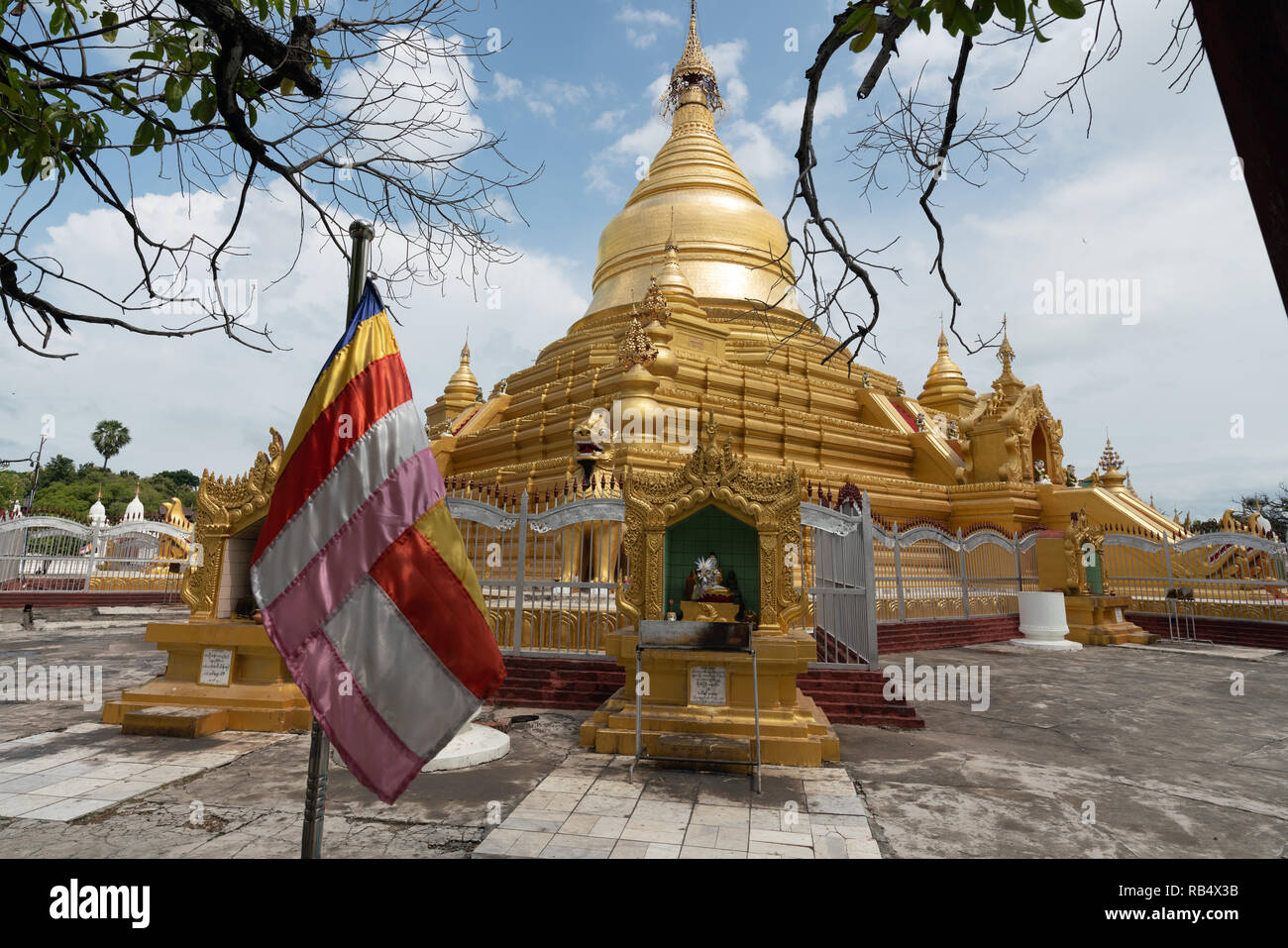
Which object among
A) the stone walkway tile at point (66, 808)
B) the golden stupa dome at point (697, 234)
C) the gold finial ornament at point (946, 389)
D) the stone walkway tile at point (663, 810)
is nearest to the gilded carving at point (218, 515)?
the stone walkway tile at point (66, 808)

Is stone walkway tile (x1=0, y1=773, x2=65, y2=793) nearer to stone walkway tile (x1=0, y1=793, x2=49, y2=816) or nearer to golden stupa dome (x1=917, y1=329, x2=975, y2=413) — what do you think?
stone walkway tile (x1=0, y1=793, x2=49, y2=816)

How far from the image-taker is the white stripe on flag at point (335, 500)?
2.54m

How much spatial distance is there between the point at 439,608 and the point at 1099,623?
1714cm

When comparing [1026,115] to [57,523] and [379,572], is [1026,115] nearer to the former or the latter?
[379,572]

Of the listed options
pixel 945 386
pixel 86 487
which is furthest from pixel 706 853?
pixel 86 487

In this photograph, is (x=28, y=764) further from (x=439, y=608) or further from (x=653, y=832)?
(x=439, y=608)

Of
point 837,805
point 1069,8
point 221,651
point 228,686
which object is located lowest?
point 837,805

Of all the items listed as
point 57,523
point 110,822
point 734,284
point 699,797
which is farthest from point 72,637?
point 734,284

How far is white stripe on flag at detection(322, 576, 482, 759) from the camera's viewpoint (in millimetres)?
2432

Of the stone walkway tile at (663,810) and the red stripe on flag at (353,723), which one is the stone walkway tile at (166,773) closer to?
the stone walkway tile at (663,810)

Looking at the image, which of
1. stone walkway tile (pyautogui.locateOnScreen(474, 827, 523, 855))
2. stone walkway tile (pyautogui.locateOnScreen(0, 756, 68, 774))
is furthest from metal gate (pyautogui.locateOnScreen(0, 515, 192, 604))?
stone walkway tile (pyautogui.locateOnScreen(474, 827, 523, 855))

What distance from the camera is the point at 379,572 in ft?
8.45

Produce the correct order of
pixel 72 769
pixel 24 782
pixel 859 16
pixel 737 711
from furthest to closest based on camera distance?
pixel 737 711, pixel 72 769, pixel 24 782, pixel 859 16

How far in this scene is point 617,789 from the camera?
5023 millimetres
